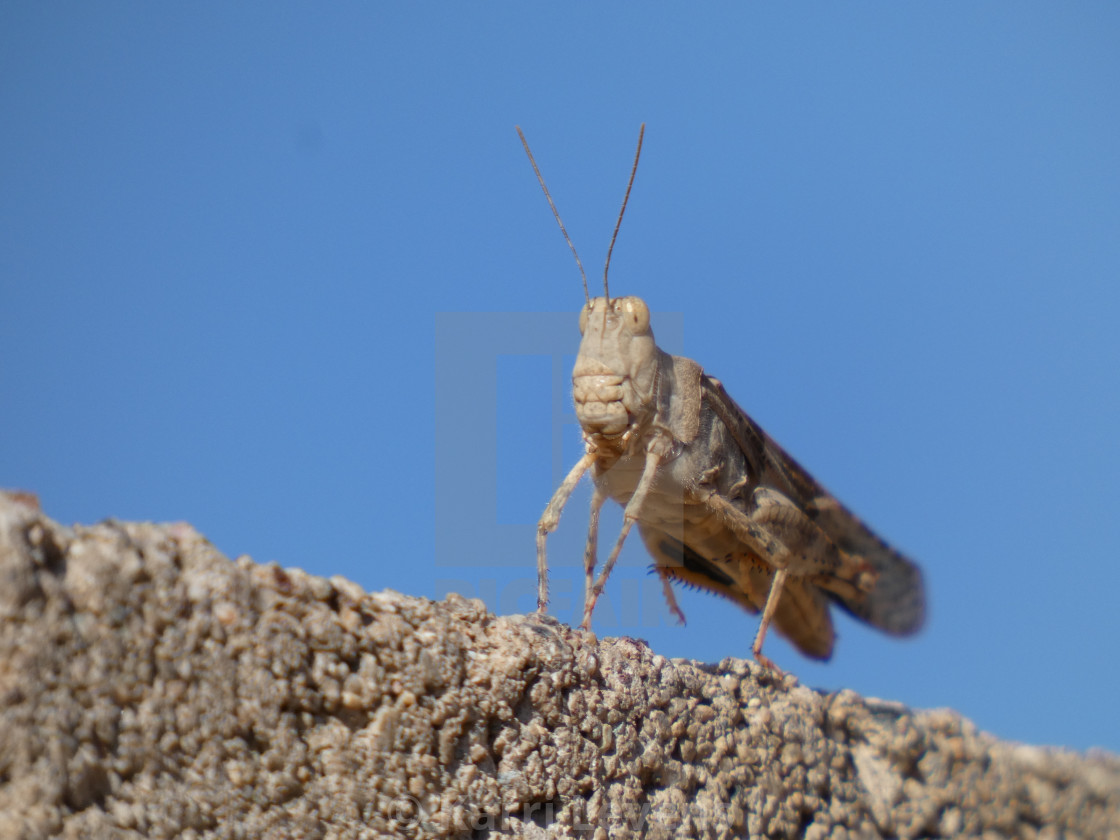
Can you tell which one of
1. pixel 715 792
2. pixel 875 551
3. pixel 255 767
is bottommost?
pixel 255 767

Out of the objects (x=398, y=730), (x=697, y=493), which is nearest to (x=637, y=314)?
(x=697, y=493)

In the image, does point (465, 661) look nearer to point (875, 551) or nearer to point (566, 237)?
point (566, 237)

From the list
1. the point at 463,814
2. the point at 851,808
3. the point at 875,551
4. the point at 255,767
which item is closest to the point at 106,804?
the point at 255,767

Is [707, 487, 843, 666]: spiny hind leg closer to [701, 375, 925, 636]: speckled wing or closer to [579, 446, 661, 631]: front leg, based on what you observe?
[701, 375, 925, 636]: speckled wing

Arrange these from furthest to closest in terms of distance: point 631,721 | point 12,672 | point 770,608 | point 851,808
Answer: point 770,608 → point 851,808 → point 631,721 → point 12,672

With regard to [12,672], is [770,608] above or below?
above

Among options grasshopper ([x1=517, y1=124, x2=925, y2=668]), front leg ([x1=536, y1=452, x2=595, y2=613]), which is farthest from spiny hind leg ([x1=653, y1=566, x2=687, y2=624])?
front leg ([x1=536, y1=452, x2=595, y2=613])

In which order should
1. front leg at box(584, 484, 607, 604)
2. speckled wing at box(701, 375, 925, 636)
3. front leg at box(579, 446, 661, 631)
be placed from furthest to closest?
speckled wing at box(701, 375, 925, 636) → front leg at box(584, 484, 607, 604) → front leg at box(579, 446, 661, 631)
